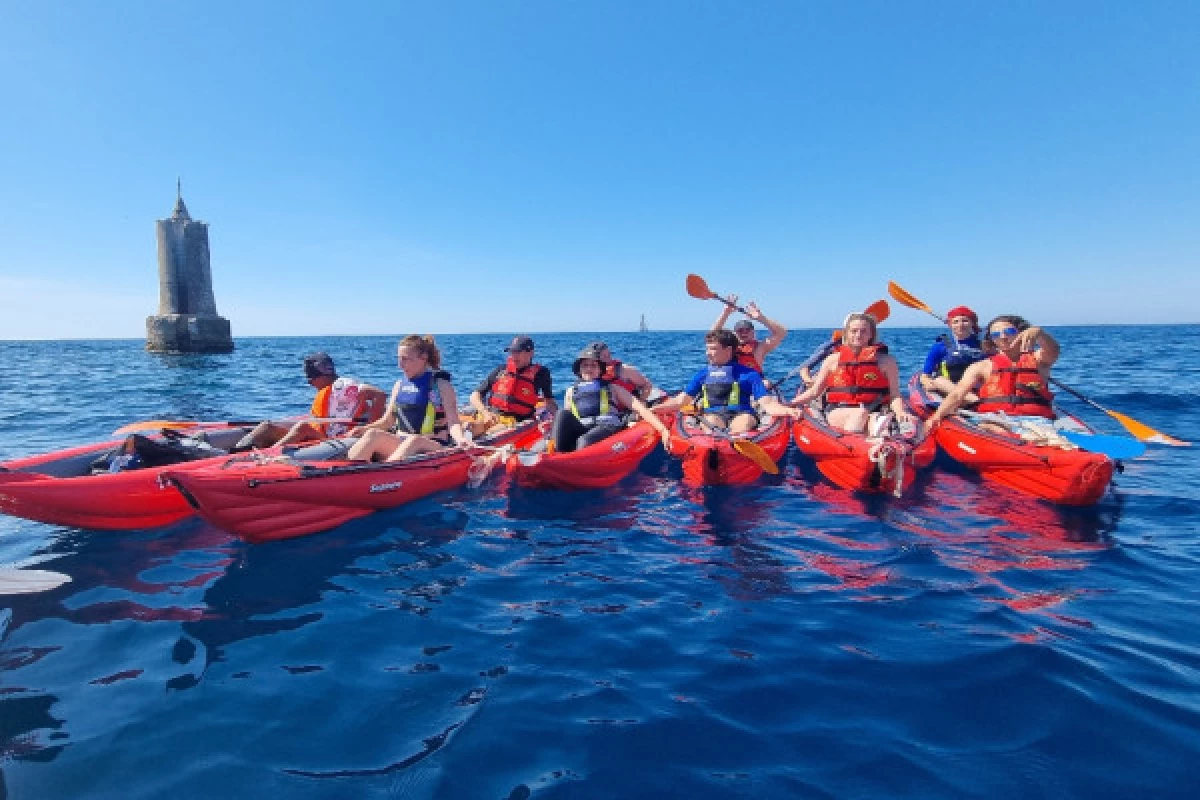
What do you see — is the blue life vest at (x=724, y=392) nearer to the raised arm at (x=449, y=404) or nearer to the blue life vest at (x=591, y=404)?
the blue life vest at (x=591, y=404)

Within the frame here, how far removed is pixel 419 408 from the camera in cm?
714

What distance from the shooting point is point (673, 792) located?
8.46 feet

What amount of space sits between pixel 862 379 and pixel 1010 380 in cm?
185

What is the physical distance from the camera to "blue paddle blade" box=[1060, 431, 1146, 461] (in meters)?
6.00

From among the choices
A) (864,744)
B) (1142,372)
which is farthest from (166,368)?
(1142,372)

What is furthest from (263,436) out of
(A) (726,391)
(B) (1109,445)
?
(B) (1109,445)

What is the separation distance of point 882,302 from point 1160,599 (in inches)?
318

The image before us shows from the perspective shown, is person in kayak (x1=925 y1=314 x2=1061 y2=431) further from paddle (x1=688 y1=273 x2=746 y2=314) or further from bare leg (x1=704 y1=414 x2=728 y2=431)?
paddle (x1=688 y1=273 x2=746 y2=314)

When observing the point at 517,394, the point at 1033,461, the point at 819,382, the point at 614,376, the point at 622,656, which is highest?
the point at 614,376

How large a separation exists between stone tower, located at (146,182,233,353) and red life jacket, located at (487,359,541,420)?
155 ft

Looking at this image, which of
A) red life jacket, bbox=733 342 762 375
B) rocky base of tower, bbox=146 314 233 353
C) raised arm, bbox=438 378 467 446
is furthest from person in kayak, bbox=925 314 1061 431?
rocky base of tower, bbox=146 314 233 353

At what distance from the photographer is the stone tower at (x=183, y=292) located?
45.9 m

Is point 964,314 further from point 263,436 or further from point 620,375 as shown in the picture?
point 263,436

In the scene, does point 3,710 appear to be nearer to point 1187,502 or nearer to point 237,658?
point 237,658
